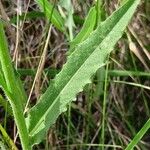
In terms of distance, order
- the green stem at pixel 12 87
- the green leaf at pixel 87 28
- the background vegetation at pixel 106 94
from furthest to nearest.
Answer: the background vegetation at pixel 106 94 < the green leaf at pixel 87 28 < the green stem at pixel 12 87

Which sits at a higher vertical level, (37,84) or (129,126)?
(37,84)

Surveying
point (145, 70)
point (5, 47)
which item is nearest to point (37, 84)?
point (145, 70)

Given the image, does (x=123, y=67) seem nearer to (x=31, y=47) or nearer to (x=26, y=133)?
(x=31, y=47)

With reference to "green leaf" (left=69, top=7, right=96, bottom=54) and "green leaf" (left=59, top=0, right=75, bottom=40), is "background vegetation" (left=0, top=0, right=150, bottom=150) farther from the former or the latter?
"green leaf" (left=69, top=7, right=96, bottom=54)

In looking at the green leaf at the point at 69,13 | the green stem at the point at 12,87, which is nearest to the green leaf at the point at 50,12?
the green leaf at the point at 69,13

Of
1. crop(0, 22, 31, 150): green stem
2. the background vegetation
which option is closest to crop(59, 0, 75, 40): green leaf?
the background vegetation

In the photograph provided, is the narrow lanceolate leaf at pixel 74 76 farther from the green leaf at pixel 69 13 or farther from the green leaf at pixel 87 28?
the green leaf at pixel 69 13

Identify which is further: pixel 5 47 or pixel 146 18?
pixel 146 18
